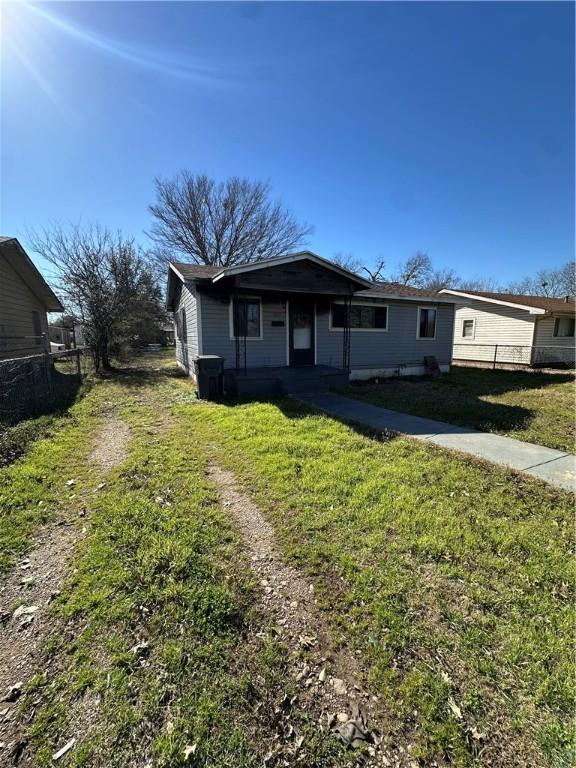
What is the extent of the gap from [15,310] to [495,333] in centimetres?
2156

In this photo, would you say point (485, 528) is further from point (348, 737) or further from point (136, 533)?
point (136, 533)

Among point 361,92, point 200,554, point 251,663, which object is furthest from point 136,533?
point 361,92

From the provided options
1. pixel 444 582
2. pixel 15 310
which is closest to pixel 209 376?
pixel 444 582

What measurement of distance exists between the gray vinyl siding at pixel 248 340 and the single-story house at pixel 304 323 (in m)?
0.03

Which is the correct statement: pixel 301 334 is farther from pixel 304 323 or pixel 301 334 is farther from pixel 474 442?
pixel 474 442

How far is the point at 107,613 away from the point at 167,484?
177 cm

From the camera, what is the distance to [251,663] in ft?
6.04

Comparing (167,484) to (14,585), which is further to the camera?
(167,484)

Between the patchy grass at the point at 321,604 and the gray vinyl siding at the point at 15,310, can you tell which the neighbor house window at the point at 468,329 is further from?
the gray vinyl siding at the point at 15,310

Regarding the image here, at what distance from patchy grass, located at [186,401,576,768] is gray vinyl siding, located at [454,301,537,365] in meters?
15.7

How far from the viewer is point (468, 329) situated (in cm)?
1908

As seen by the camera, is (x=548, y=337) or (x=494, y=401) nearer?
(x=494, y=401)

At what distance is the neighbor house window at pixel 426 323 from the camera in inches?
516

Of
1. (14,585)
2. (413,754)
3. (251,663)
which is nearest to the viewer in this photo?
(413,754)
